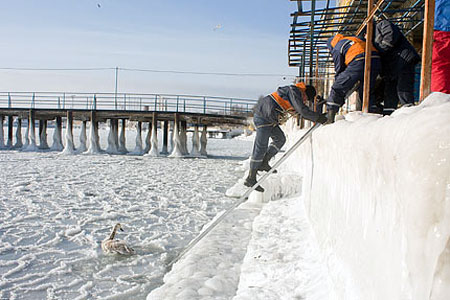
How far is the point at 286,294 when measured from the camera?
3064 millimetres

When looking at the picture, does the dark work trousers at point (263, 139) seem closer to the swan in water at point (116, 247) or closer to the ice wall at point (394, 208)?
the swan in water at point (116, 247)

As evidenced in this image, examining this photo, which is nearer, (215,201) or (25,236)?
(25,236)

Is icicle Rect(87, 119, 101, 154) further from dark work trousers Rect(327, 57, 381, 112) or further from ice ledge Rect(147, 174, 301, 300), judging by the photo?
dark work trousers Rect(327, 57, 381, 112)

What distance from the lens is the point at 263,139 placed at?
647 cm

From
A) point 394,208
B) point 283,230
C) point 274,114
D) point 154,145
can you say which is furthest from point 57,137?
point 394,208

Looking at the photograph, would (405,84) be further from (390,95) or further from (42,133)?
(42,133)

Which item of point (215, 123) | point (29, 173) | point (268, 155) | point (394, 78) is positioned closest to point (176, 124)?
point (215, 123)

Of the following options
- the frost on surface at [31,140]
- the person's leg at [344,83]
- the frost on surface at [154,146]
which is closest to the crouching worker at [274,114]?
the person's leg at [344,83]

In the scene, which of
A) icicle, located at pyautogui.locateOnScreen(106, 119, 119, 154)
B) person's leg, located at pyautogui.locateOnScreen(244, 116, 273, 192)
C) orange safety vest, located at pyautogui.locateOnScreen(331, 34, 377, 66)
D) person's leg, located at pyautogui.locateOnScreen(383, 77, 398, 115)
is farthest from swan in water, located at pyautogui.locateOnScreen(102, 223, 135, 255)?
icicle, located at pyautogui.locateOnScreen(106, 119, 119, 154)

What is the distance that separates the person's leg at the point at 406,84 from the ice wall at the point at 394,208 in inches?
67.9

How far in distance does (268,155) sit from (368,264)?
4875 millimetres

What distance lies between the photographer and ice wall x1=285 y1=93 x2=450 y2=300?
1.11 m

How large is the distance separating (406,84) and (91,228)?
4.79 metres

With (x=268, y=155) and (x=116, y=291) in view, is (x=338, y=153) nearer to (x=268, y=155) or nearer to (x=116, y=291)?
(x=116, y=291)
